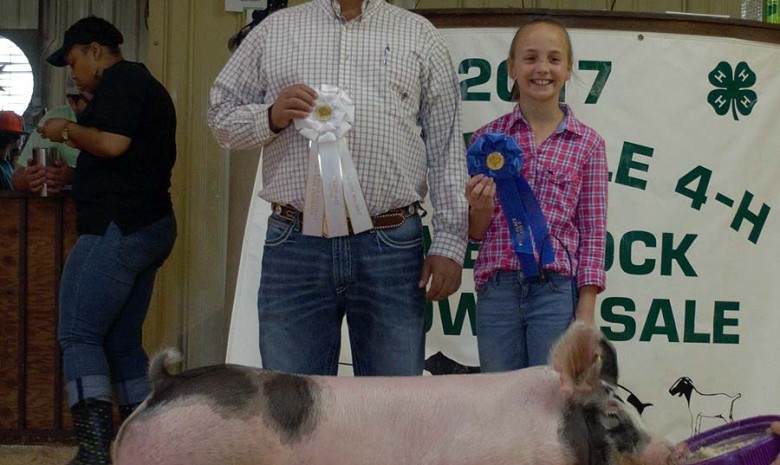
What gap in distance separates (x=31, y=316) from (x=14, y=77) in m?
6.08

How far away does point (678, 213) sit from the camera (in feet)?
13.2

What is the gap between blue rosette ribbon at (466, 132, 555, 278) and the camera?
8.82 feet

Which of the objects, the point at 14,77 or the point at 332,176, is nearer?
the point at 332,176

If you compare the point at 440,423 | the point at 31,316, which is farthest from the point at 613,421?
the point at 31,316

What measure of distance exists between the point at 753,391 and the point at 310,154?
7.14 ft

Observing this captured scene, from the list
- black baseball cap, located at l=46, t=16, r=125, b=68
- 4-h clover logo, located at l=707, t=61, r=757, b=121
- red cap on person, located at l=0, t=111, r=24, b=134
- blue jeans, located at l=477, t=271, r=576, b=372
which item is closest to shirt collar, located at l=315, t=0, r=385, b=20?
blue jeans, located at l=477, t=271, r=576, b=372

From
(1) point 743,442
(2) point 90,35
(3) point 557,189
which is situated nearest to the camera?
(1) point 743,442

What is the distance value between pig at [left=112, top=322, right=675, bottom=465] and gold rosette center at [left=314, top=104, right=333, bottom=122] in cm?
91

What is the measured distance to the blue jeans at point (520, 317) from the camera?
2.79m

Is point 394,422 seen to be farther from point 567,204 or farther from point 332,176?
point 567,204

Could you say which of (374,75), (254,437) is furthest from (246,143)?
(254,437)

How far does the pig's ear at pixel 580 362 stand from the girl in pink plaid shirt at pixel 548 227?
882 mm

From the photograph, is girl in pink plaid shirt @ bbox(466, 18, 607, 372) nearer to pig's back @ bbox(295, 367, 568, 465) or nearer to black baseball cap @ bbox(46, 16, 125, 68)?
pig's back @ bbox(295, 367, 568, 465)

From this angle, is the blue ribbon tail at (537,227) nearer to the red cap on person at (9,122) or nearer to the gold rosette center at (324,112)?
the gold rosette center at (324,112)
